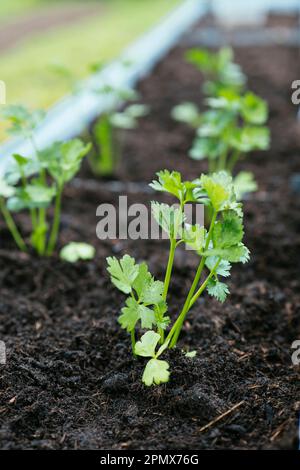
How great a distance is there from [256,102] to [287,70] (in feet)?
7.77

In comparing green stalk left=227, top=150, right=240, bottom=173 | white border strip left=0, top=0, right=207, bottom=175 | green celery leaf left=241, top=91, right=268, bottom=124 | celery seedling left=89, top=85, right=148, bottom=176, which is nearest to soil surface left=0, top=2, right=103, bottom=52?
white border strip left=0, top=0, right=207, bottom=175

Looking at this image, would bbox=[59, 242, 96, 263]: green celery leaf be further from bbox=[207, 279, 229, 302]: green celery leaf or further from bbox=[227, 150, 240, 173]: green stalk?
bbox=[227, 150, 240, 173]: green stalk

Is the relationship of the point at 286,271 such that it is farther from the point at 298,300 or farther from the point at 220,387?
the point at 220,387

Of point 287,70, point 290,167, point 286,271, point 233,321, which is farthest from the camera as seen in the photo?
point 287,70

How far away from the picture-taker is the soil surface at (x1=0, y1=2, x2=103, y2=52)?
461cm

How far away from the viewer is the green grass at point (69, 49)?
11.1 ft

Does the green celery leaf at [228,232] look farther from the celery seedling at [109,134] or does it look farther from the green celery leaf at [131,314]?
the celery seedling at [109,134]

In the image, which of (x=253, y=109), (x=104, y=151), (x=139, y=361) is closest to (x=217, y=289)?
(x=139, y=361)

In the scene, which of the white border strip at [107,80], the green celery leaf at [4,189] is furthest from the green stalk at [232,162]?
the green celery leaf at [4,189]

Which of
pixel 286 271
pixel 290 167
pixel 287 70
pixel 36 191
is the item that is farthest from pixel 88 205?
pixel 287 70

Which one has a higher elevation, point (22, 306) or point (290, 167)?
point (290, 167)

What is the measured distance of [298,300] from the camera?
174 centimetres
